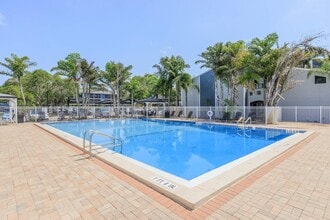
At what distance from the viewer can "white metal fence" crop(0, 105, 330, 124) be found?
16.5 meters

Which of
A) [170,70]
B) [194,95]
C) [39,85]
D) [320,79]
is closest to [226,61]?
[170,70]

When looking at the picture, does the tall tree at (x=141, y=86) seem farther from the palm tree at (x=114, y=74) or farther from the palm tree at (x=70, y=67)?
the palm tree at (x=70, y=67)

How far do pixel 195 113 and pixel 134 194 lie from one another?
771 inches

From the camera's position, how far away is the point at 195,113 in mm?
22719

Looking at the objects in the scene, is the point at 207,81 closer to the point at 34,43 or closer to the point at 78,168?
the point at 34,43

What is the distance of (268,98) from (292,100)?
4.15m

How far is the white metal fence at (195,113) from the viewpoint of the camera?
1650cm

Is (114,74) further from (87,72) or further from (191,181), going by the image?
(191,181)

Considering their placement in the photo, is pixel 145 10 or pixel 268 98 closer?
pixel 145 10

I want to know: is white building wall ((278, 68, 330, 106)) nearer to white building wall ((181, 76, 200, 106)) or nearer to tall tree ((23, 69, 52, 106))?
white building wall ((181, 76, 200, 106))

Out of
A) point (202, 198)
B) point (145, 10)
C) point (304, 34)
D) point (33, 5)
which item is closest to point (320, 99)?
point (304, 34)

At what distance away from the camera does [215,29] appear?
17.9 m

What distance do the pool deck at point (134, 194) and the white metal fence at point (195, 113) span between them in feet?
40.8

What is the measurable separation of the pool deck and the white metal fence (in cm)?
1242
